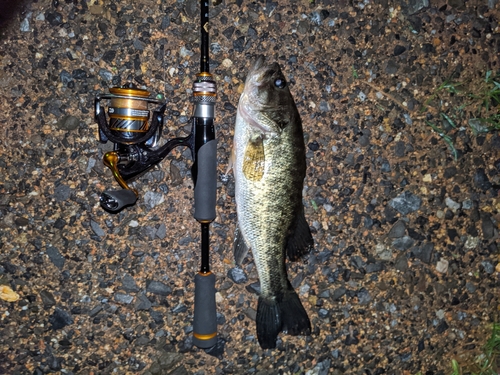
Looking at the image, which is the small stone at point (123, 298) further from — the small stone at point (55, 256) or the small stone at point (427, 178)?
the small stone at point (427, 178)

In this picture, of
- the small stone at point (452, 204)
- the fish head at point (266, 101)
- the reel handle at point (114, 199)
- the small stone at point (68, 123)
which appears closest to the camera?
the reel handle at point (114, 199)

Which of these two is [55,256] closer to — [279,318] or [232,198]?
[232,198]

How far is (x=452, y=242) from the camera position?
237 centimetres

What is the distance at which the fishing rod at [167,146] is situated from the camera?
1.76 meters

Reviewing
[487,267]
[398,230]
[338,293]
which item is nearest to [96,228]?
[338,293]

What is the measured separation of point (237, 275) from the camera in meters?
2.14

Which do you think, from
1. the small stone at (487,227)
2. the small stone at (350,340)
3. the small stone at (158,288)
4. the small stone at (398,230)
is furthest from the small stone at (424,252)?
the small stone at (158,288)

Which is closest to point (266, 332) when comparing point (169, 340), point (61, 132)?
point (169, 340)

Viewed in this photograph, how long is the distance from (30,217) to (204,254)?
0.87 meters

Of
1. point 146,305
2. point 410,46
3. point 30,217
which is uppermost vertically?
point 410,46

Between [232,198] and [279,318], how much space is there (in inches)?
25.4

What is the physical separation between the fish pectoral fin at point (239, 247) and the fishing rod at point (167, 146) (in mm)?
184

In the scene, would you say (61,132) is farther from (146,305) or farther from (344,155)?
(344,155)

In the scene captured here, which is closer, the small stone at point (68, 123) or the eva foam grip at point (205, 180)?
the eva foam grip at point (205, 180)
